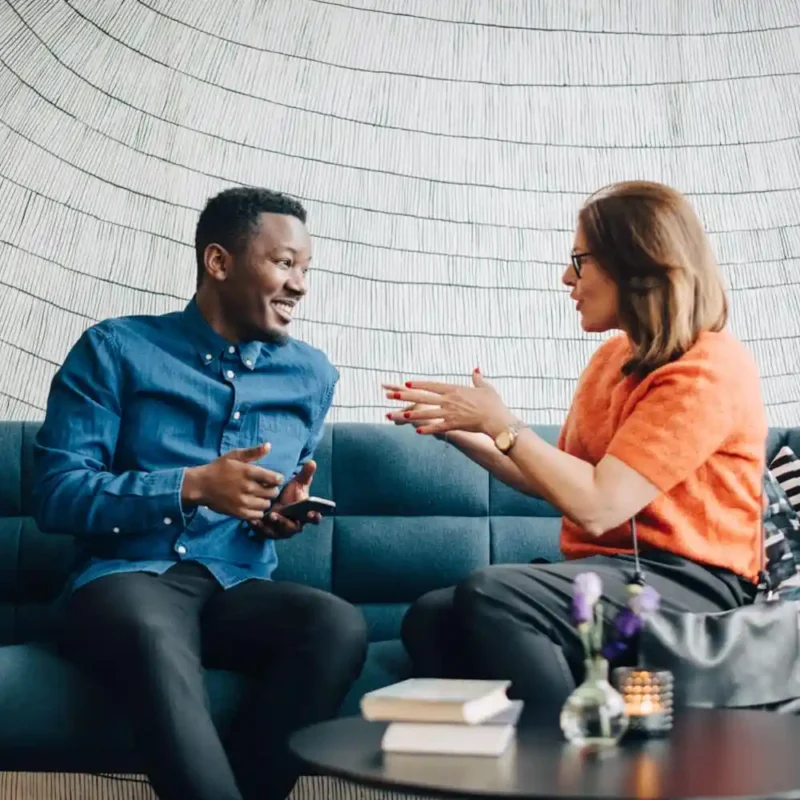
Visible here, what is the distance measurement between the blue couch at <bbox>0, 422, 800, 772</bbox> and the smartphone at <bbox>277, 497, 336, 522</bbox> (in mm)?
351

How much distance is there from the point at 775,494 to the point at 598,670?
1062 mm

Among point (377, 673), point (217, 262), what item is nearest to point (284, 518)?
point (377, 673)

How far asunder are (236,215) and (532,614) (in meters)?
1.01

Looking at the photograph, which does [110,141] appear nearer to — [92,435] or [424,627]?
[92,435]

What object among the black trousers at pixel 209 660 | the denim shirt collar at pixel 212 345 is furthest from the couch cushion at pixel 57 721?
the denim shirt collar at pixel 212 345

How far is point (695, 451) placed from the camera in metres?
1.83

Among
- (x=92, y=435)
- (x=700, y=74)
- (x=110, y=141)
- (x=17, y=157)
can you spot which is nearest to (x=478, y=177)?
(x=700, y=74)

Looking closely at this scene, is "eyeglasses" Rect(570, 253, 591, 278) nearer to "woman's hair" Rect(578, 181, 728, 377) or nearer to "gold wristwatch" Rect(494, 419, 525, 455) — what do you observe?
"woman's hair" Rect(578, 181, 728, 377)

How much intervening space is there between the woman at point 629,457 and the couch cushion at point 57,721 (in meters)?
0.51

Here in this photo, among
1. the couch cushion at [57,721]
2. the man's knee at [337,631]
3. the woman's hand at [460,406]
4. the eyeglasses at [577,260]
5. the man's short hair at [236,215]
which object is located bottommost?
Answer: the couch cushion at [57,721]

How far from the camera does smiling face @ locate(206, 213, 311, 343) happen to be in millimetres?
2223

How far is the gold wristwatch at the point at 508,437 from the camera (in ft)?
5.98

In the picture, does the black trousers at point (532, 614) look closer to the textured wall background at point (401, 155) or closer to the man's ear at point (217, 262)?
the man's ear at point (217, 262)

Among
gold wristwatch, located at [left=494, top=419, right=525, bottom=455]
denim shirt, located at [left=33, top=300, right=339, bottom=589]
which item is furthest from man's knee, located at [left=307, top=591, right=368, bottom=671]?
gold wristwatch, located at [left=494, top=419, right=525, bottom=455]
